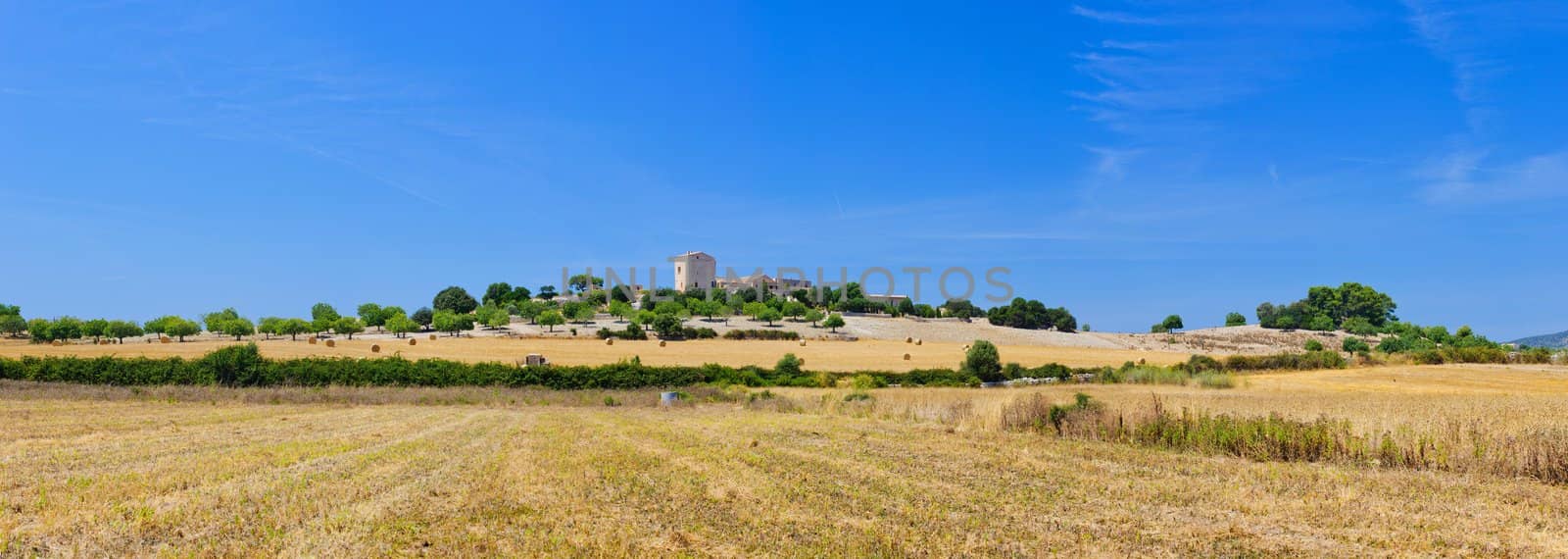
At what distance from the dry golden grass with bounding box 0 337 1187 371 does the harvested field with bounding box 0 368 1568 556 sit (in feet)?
156

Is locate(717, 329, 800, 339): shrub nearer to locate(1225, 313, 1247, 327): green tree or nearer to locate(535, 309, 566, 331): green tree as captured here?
locate(535, 309, 566, 331): green tree

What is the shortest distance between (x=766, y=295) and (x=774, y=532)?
184 meters

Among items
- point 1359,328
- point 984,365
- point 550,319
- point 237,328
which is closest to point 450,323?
point 550,319

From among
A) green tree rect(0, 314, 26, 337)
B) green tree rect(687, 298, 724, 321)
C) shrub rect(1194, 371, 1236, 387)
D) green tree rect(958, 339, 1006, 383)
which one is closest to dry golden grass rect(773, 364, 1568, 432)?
shrub rect(1194, 371, 1236, 387)

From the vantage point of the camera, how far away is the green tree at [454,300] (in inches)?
6511

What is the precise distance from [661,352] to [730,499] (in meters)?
67.6

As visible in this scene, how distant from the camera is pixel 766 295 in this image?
193m

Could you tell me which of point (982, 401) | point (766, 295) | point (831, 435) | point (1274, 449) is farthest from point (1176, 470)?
point (766, 295)

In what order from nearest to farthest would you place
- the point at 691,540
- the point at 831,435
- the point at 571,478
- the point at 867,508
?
the point at 691,540
the point at 867,508
the point at 571,478
the point at 831,435

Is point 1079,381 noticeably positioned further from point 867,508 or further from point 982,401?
point 867,508

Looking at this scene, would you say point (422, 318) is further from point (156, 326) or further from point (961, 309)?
point (961, 309)

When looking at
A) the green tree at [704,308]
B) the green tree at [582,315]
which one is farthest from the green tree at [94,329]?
the green tree at [704,308]

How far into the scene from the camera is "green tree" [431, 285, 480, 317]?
16538 cm

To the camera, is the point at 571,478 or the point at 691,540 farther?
the point at 571,478
